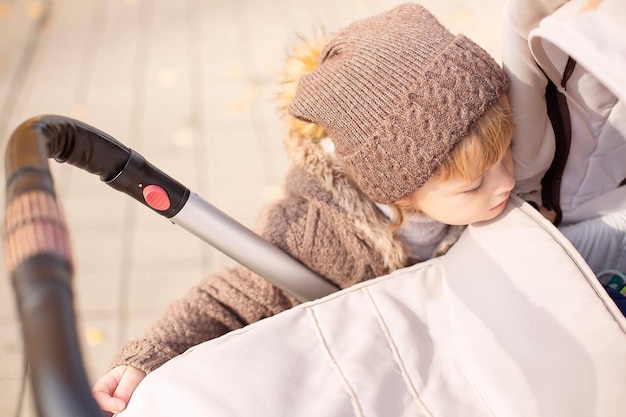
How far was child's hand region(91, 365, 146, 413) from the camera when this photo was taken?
1.03 m

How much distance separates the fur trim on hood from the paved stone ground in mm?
1029

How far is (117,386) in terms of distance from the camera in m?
1.08

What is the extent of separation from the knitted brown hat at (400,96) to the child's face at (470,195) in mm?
68

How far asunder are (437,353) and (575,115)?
558mm

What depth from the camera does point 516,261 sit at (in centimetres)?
110

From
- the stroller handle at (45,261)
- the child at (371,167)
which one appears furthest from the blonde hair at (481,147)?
the stroller handle at (45,261)

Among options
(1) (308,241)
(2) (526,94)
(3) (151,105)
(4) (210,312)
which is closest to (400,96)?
(2) (526,94)

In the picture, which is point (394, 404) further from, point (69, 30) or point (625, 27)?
point (69, 30)

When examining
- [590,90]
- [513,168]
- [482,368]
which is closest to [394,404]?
[482,368]

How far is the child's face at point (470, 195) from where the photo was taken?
116 centimetres

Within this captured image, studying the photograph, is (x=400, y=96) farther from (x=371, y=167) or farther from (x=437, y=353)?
(x=437, y=353)

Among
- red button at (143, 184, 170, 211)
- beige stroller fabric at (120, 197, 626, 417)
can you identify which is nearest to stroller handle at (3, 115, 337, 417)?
red button at (143, 184, 170, 211)

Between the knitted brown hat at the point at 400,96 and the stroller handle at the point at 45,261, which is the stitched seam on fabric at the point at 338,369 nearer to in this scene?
the knitted brown hat at the point at 400,96

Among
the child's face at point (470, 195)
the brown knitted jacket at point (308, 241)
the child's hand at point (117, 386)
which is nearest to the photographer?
the child's hand at point (117, 386)
